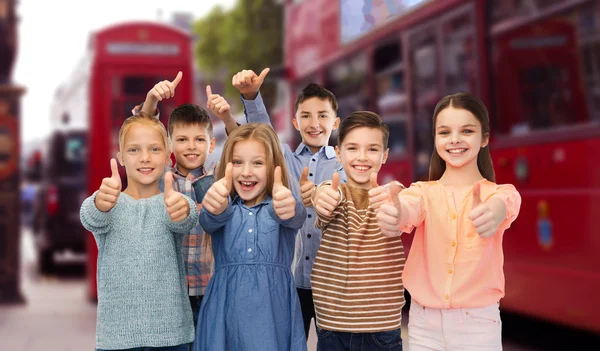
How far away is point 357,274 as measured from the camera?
10.3 ft

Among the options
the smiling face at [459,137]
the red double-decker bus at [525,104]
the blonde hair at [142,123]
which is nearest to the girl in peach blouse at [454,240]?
the smiling face at [459,137]

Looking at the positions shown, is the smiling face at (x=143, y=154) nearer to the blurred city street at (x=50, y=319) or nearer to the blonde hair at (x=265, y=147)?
the blonde hair at (x=265, y=147)

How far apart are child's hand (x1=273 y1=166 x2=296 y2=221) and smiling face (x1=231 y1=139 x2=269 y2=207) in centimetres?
10

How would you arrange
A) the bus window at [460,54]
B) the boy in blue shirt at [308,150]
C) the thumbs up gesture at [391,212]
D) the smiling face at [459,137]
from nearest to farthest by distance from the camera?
the thumbs up gesture at [391,212], the smiling face at [459,137], the boy in blue shirt at [308,150], the bus window at [460,54]

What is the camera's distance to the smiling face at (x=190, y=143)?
367cm

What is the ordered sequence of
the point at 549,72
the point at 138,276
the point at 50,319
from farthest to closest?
the point at 50,319
the point at 549,72
the point at 138,276

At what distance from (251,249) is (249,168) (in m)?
0.29

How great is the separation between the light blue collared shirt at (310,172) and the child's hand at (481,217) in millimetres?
824

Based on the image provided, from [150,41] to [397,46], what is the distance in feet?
8.67

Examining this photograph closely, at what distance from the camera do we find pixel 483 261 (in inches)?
118

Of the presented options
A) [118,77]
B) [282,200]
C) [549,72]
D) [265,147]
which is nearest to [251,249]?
[282,200]

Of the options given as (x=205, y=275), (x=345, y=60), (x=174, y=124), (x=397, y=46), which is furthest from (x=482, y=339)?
(x=345, y=60)

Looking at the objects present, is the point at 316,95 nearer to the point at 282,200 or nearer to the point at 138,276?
the point at 282,200

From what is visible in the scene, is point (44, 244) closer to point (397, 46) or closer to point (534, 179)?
point (397, 46)
